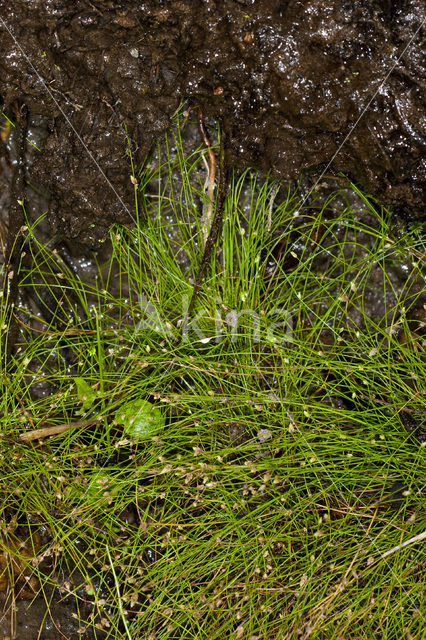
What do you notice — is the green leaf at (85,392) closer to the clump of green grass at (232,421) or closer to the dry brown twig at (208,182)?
the clump of green grass at (232,421)

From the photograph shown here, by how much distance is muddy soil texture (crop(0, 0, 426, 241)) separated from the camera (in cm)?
198

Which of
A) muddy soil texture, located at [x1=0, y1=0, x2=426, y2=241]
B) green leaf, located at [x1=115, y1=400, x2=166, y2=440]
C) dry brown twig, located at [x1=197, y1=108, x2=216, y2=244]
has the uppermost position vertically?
muddy soil texture, located at [x1=0, y1=0, x2=426, y2=241]

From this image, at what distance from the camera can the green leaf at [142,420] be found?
7.15 ft

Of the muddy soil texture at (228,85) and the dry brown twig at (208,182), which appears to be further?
the dry brown twig at (208,182)

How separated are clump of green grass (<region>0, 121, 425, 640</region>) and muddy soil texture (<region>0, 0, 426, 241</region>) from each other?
16 cm

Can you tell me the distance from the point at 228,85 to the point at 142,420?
4.43 feet

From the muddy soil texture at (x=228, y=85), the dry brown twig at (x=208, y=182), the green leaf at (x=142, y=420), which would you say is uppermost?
the muddy soil texture at (x=228, y=85)

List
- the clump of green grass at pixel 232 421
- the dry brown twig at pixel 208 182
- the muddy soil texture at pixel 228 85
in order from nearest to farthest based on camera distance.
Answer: the muddy soil texture at pixel 228 85
the clump of green grass at pixel 232 421
the dry brown twig at pixel 208 182

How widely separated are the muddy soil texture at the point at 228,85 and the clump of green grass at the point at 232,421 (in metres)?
0.16

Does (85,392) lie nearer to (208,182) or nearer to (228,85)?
(208,182)

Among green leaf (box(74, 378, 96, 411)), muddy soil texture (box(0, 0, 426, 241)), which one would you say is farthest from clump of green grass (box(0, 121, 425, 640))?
muddy soil texture (box(0, 0, 426, 241))

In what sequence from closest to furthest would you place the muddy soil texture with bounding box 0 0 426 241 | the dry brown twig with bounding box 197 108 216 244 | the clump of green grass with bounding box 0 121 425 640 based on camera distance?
the muddy soil texture with bounding box 0 0 426 241 < the clump of green grass with bounding box 0 121 425 640 < the dry brown twig with bounding box 197 108 216 244

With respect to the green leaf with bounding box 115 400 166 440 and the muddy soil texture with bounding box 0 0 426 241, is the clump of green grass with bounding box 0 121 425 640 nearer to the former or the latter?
the green leaf with bounding box 115 400 166 440

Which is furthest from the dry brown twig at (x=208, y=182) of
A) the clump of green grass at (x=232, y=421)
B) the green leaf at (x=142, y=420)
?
the green leaf at (x=142, y=420)
